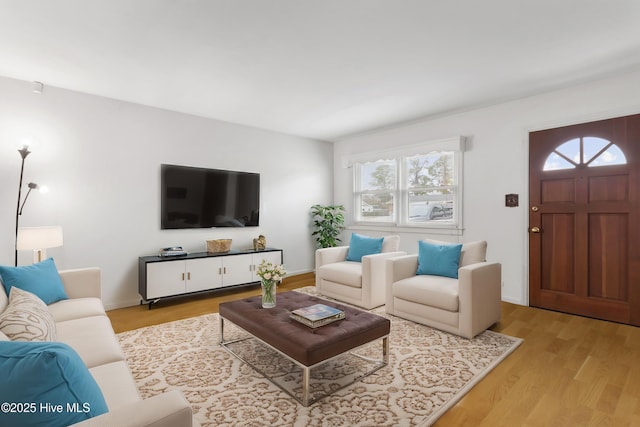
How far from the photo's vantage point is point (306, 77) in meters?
3.37

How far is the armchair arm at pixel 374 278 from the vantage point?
3770mm

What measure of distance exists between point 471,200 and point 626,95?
181 centimetres

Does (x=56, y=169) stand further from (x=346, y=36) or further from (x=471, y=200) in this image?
(x=471, y=200)

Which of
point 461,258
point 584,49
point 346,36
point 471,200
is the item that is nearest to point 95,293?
point 346,36

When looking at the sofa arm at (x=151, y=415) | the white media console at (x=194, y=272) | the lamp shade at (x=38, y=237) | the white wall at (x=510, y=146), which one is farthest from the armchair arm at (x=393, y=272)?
the lamp shade at (x=38, y=237)

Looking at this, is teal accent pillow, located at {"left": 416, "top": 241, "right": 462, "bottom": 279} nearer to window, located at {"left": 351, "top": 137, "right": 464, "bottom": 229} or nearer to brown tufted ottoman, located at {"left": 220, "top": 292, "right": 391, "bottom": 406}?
window, located at {"left": 351, "top": 137, "right": 464, "bottom": 229}

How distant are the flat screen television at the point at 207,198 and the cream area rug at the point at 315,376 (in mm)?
1706

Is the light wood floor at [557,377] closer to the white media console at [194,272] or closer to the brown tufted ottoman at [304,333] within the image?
the white media console at [194,272]

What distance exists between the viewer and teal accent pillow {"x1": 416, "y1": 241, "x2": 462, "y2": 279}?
3.45 metres

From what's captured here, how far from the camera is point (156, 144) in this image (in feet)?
14.2

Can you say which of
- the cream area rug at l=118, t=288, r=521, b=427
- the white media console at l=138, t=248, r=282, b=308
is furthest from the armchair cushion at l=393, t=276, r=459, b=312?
the white media console at l=138, t=248, r=282, b=308

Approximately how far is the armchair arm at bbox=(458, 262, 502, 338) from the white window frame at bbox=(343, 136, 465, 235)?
4.91 feet

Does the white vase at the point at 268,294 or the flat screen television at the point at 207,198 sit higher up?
the flat screen television at the point at 207,198

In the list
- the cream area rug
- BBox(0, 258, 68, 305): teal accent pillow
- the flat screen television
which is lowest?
the cream area rug
